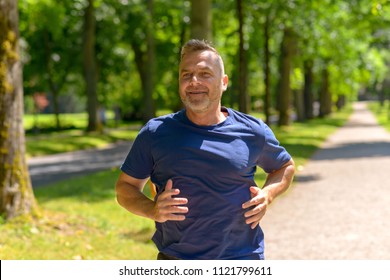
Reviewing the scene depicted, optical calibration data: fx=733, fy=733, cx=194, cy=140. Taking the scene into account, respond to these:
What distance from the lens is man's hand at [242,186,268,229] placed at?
3.24 meters

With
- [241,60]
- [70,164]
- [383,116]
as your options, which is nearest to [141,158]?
[241,60]

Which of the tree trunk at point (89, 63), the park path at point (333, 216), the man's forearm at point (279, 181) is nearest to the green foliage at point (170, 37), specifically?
the tree trunk at point (89, 63)

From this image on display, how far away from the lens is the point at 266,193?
336 centimetres

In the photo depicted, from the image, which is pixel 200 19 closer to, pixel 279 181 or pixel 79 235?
pixel 79 235

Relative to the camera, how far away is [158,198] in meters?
3.19

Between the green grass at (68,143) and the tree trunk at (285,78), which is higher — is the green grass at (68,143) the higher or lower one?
the lower one

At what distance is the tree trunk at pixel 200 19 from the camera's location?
51.5ft

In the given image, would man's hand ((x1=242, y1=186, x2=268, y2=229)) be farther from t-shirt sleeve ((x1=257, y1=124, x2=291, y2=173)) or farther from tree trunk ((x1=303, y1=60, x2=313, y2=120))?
tree trunk ((x1=303, y1=60, x2=313, y2=120))

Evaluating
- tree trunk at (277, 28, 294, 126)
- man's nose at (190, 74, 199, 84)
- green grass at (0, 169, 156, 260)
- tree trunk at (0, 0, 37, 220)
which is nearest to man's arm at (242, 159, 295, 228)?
man's nose at (190, 74, 199, 84)

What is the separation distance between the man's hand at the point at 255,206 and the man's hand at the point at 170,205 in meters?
0.29

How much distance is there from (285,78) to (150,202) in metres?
31.8

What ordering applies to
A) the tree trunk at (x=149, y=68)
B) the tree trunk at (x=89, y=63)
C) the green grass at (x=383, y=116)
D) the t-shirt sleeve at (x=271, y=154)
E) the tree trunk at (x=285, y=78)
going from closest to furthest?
the t-shirt sleeve at (x=271, y=154) < the tree trunk at (x=149, y=68) < the tree trunk at (x=89, y=63) < the tree trunk at (x=285, y=78) < the green grass at (x=383, y=116)

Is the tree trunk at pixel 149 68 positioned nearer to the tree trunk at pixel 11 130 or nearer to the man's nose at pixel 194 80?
the tree trunk at pixel 11 130
